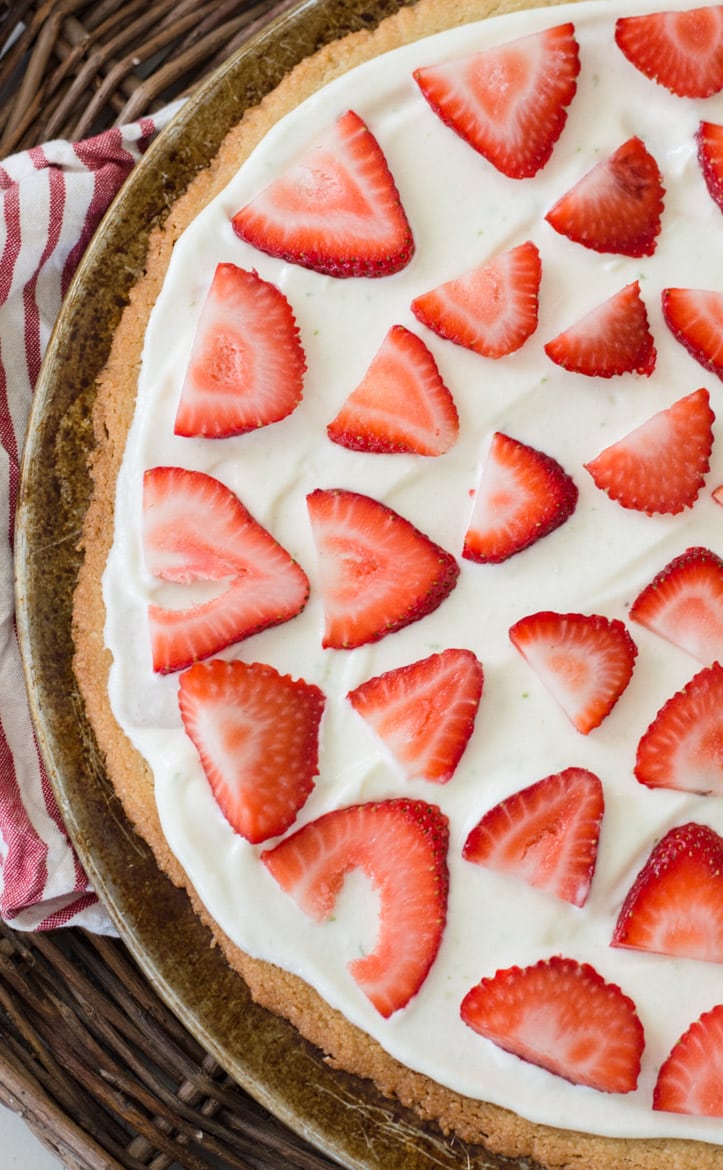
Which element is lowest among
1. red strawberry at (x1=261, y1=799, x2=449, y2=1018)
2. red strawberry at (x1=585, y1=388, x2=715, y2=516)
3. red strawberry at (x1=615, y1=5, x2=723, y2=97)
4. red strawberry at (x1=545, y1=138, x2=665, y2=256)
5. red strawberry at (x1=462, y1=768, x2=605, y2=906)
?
red strawberry at (x1=261, y1=799, x2=449, y2=1018)

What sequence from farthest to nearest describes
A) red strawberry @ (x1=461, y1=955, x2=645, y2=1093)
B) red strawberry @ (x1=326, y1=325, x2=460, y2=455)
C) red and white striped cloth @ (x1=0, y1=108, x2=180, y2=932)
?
red and white striped cloth @ (x1=0, y1=108, x2=180, y2=932)
red strawberry @ (x1=326, y1=325, x2=460, y2=455)
red strawberry @ (x1=461, y1=955, x2=645, y2=1093)

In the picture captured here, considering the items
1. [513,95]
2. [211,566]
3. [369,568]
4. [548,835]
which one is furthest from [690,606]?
[513,95]

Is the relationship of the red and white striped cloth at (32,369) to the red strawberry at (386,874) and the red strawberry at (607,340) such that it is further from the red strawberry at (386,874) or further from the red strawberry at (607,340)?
the red strawberry at (607,340)

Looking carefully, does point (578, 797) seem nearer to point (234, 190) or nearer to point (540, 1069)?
point (540, 1069)

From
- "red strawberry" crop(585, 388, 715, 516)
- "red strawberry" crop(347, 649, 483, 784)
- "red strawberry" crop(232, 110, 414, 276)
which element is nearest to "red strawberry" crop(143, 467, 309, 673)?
"red strawberry" crop(347, 649, 483, 784)

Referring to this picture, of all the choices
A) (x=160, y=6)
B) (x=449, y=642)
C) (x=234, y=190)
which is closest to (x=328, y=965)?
(x=449, y=642)

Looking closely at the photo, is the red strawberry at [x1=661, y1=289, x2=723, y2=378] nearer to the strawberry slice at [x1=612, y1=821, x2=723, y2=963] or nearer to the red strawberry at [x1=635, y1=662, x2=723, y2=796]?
the red strawberry at [x1=635, y1=662, x2=723, y2=796]
